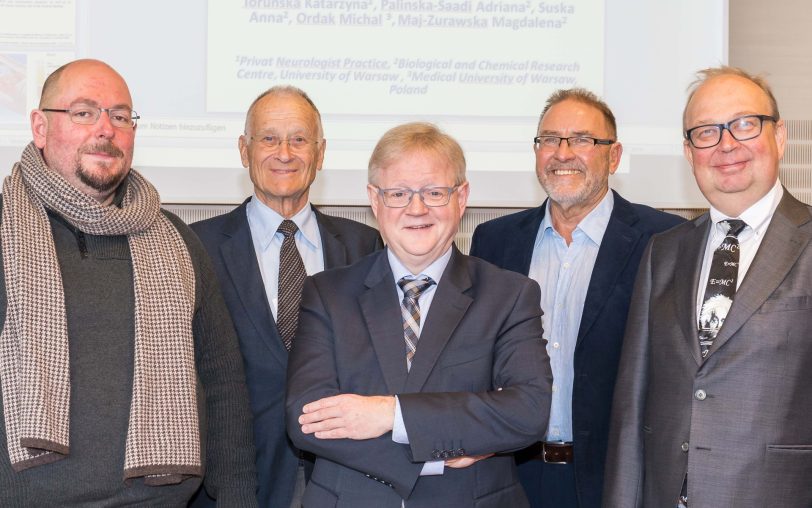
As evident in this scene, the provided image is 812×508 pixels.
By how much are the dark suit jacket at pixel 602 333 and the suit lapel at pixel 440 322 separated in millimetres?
820

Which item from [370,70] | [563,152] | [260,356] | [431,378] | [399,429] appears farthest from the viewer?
[370,70]

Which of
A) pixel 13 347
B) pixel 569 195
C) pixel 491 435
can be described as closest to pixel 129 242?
pixel 13 347

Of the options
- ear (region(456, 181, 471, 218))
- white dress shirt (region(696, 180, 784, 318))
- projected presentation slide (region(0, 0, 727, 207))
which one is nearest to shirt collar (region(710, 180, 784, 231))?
white dress shirt (region(696, 180, 784, 318))

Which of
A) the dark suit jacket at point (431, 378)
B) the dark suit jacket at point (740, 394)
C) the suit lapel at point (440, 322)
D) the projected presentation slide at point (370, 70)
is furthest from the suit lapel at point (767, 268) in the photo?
the projected presentation slide at point (370, 70)

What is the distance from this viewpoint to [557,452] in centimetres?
309

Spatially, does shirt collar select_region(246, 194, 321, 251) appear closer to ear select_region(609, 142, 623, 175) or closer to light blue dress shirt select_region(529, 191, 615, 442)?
light blue dress shirt select_region(529, 191, 615, 442)

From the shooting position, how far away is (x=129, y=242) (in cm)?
259

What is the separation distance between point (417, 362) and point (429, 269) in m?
0.28

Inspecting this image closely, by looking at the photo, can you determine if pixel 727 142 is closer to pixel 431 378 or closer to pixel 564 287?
pixel 564 287

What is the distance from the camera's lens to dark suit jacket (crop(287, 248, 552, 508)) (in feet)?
7.25

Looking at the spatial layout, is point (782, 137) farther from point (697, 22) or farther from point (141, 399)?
point (697, 22)

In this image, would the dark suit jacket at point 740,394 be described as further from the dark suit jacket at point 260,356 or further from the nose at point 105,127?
the nose at point 105,127

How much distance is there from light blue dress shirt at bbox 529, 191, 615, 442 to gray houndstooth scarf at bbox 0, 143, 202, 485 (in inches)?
49.7

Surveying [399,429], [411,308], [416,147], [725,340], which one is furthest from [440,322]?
[725,340]
